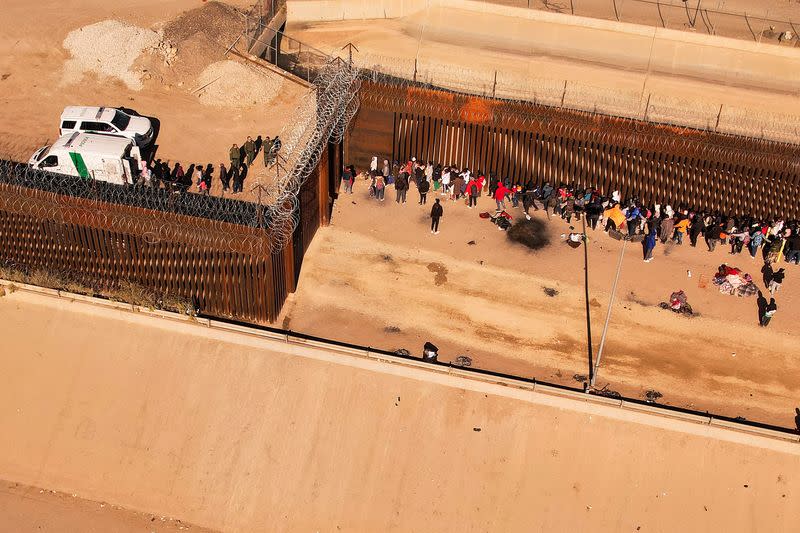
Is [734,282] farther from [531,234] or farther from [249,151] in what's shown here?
[249,151]

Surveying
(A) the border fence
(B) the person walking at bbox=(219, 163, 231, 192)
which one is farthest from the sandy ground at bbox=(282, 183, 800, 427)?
(A) the border fence

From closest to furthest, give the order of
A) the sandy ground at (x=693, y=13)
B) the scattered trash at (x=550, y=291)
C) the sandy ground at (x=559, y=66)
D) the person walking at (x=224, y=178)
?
the scattered trash at (x=550, y=291), the person walking at (x=224, y=178), the sandy ground at (x=559, y=66), the sandy ground at (x=693, y=13)

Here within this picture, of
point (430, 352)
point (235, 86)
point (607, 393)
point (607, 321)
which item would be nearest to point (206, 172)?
point (235, 86)

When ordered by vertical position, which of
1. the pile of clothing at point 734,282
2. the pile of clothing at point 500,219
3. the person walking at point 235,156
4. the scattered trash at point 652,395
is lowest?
the scattered trash at point 652,395

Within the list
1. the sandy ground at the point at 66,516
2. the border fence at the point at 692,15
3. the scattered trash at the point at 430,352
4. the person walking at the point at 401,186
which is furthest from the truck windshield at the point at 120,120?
the border fence at the point at 692,15

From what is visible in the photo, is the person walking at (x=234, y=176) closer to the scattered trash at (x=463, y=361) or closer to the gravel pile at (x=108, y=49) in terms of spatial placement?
the gravel pile at (x=108, y=49)
